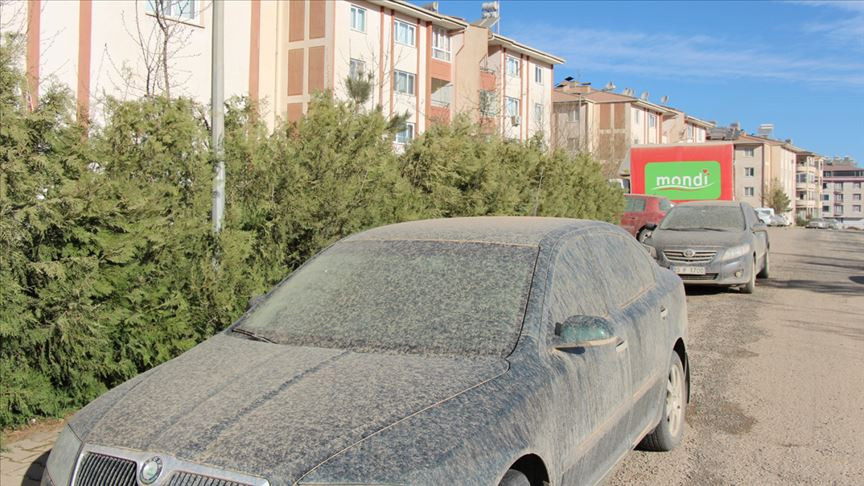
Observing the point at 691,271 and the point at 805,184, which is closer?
the point at 691,271

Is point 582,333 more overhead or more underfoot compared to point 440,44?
more underfoot

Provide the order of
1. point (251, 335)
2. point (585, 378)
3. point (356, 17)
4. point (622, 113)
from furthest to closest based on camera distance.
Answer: point (622, 113)
point (356, 17)
point (251, 335)
point (585, 378)

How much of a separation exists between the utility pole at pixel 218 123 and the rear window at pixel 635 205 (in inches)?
692

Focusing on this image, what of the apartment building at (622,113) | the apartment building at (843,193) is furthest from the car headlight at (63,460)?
the apartment building at (843,193)

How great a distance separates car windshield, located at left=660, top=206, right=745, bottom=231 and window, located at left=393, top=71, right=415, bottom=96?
28778 mm

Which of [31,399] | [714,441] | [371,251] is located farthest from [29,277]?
[714,441]

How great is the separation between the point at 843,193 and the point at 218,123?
614 ft

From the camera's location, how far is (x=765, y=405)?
6312 mm

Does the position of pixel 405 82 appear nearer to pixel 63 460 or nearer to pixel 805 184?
pixel 63 460

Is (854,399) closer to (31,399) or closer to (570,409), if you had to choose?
(570,409)

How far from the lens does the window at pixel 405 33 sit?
41469mm

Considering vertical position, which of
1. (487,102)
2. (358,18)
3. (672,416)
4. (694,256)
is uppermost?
(358,18)

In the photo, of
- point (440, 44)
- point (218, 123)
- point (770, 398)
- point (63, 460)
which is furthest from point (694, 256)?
point (440, 44)

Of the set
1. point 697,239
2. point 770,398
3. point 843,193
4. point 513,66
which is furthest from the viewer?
point 843,193
